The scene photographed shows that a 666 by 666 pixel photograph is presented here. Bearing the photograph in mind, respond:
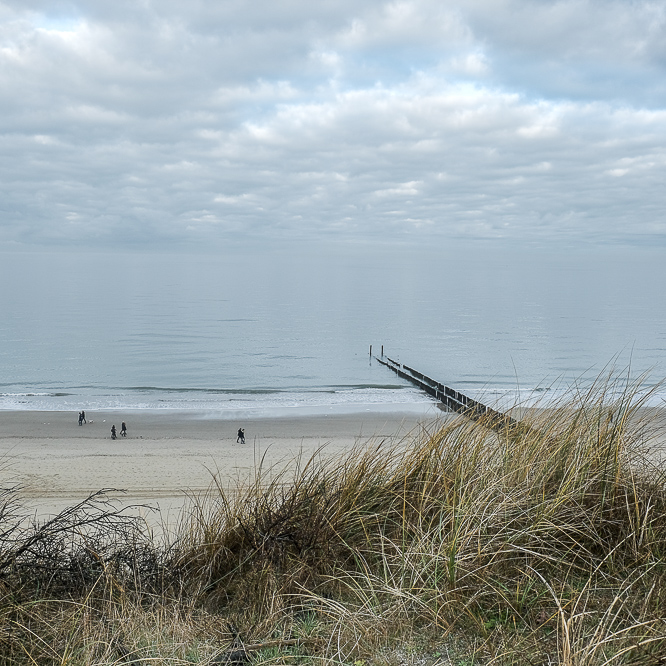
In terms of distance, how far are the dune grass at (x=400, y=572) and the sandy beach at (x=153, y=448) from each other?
7.65m

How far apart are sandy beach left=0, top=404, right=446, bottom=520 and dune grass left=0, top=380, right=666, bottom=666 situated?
7654mm

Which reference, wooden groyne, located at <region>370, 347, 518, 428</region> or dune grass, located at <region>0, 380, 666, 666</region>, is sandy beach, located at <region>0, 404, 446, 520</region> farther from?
dune grass, located at <region>0, 380, 666, 666</region>

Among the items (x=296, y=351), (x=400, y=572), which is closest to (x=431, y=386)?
(x=296, y=351)

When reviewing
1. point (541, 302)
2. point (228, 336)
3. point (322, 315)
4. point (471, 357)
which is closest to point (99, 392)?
point (228, 336)

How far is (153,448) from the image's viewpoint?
67.4 feet

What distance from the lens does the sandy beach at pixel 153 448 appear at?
14.4m

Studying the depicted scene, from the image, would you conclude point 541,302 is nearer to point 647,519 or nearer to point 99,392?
point 99,392

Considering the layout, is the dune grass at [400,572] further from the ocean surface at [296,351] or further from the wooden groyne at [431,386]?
the wooden groyne at [431,386]

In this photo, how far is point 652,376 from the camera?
34.9 meters

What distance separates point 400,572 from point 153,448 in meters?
18.6

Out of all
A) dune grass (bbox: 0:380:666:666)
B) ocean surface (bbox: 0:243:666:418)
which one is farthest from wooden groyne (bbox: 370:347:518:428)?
dune grass (bbox: 0:380:666:666)

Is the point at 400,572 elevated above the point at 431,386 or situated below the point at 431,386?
above

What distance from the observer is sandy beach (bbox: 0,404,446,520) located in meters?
14.4

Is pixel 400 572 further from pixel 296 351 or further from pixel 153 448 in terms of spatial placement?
pixel 296 351
